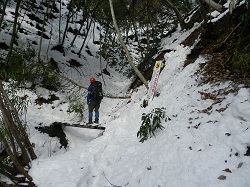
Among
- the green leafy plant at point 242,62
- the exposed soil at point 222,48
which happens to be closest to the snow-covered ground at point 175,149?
the exposed soil at point 222,48

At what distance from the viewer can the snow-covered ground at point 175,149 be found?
3412mm

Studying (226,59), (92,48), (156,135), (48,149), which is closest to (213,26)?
(226,59)

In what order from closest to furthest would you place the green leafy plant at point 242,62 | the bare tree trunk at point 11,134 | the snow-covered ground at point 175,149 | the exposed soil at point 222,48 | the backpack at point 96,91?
the snow-covered ground at point 175,149, the bare tree trunk at point 11,134, the green leafy plant at point 242,62, the exposed soil at point 222,48, the backpack at point 96,91

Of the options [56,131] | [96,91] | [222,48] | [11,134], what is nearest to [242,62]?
[222,48]

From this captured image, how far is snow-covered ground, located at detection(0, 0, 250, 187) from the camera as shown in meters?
3.41

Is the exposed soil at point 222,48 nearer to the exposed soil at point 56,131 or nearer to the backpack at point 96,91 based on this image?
the backpack at point 96,91

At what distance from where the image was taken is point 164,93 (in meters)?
7.66

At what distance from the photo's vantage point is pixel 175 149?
13.8 feet

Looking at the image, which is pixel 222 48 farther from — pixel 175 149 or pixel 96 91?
pixel 96 91

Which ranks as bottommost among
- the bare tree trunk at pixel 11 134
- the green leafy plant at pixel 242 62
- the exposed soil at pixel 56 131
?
the exposed soil at pixel 56 131

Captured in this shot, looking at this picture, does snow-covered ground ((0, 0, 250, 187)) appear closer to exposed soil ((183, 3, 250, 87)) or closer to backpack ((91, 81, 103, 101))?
exposed soil ((183, 3, 250, 87))

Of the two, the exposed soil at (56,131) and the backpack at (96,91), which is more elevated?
the backpack at (96,91)

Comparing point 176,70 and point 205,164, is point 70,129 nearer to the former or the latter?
point 176,70

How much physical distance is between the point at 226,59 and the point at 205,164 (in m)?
3.70
